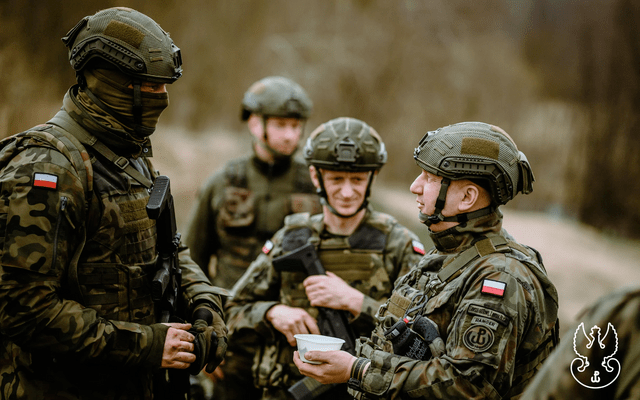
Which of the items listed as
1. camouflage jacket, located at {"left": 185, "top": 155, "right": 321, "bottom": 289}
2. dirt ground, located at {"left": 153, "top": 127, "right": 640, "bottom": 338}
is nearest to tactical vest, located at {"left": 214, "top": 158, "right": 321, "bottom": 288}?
camouflage jacket, located at {"left": 185, "top": 155, "right": 321, "bottom": 289}

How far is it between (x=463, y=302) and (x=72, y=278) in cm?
167

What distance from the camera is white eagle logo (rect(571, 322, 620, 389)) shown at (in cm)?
147

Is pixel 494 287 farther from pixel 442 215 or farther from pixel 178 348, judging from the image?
pixel 178 348

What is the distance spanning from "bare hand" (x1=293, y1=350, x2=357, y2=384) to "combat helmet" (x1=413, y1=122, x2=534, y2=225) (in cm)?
75

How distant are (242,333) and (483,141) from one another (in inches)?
79.8

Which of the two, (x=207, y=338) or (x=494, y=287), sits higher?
(x=494, y=287)

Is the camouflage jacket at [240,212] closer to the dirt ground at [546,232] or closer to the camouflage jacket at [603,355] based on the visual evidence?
the camouflage jacket at [603,355]

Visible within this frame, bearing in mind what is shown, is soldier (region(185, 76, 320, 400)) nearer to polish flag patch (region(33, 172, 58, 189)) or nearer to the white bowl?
the white bowl

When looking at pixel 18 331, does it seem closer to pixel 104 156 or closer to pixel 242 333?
pixel 104 156

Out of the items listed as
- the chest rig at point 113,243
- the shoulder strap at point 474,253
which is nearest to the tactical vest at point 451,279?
the shoulder strap at point 474,253

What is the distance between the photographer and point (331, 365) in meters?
2.52

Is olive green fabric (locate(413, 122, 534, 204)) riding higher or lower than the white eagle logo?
higher

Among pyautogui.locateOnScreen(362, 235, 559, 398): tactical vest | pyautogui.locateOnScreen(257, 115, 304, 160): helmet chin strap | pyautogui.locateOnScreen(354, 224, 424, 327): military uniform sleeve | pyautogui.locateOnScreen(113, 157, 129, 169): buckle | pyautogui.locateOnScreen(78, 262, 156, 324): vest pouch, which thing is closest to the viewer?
pyautogui.locateOnScreen(362, 235, 559, 398): tactical vest

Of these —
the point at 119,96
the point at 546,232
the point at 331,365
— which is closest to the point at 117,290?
the point at 119,96
